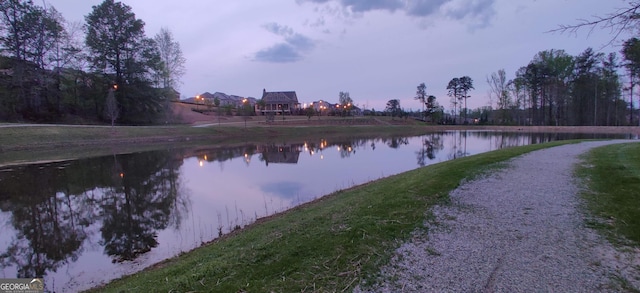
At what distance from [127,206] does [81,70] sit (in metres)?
44.8

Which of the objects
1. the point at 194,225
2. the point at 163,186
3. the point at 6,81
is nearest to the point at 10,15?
the point at 6,81

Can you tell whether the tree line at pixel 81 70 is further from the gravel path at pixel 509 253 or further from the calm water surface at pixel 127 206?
the gravel path at pixel 509 253

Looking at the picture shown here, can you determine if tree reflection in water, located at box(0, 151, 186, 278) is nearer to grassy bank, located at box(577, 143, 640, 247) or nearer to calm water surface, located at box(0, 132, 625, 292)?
calm water surface, located at box(0, 132, 625, 292)

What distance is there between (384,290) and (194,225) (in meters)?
7.74

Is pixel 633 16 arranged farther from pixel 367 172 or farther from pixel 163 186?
pixel 163 186

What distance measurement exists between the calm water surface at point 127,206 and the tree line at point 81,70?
26466mm

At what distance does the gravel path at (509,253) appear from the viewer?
12.7 feet

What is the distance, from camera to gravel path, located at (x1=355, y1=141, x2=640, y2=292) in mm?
3859

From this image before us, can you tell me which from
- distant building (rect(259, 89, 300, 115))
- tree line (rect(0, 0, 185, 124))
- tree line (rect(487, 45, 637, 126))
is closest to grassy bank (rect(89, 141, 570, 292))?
tree line (rect(0, 0, 185, 124))

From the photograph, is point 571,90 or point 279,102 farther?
point 279,102

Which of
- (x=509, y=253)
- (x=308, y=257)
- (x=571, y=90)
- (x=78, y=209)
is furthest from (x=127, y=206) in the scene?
(x=571, y=90)

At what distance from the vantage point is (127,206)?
11.8m

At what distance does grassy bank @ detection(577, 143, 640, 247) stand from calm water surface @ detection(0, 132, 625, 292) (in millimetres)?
8554

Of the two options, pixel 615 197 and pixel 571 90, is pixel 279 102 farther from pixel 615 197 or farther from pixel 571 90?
pixel 615 197
